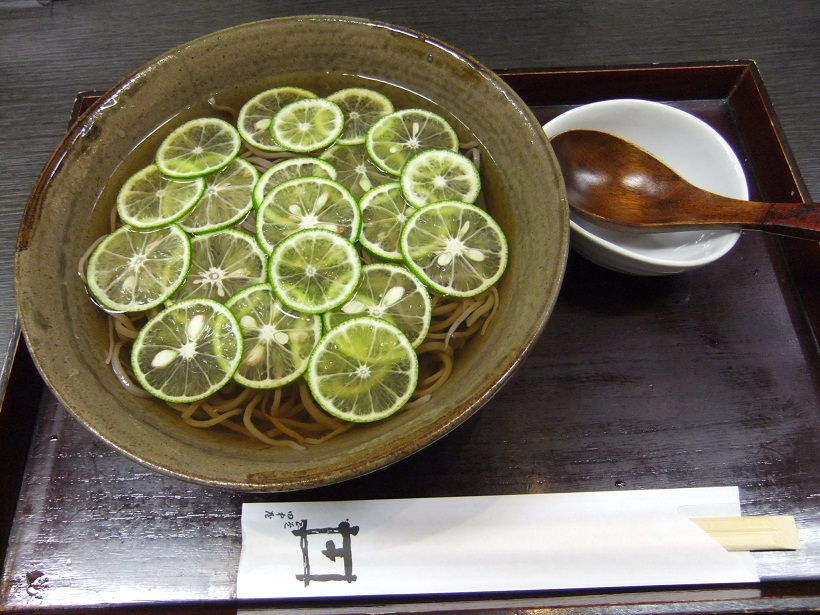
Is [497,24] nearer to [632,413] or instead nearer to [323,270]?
[323,270]

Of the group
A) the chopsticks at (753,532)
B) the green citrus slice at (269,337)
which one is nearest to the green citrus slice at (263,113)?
the green citrus slice at (269,337)

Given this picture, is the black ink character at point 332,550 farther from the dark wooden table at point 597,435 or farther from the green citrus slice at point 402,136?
the green citrus slice at point 402,136

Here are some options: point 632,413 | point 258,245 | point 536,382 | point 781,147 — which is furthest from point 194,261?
point 781,147

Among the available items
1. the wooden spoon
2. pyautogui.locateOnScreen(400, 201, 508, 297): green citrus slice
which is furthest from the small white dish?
pyautogui.locateOnScreen(400, 201, 508, 297): green citrus slice

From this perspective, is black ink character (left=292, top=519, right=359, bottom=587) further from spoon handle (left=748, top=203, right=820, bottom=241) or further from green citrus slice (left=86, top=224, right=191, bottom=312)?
spoon handle (left=748, top=203, right=820, bottom=241)

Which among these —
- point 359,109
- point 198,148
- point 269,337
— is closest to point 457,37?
point 359,109

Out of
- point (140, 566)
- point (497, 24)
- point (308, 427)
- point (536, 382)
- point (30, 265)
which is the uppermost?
point (497, 24)
